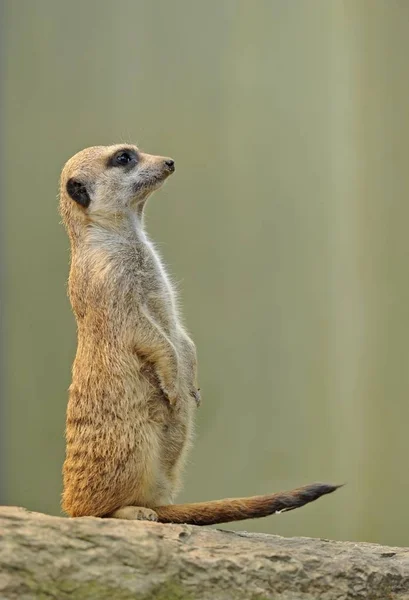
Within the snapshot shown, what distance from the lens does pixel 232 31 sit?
11.5 ft

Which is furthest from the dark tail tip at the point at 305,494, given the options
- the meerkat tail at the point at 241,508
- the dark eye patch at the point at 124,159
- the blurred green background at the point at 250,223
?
the blurred green background at the point at 250,223

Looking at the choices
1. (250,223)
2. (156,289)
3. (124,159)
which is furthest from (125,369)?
(250,223)

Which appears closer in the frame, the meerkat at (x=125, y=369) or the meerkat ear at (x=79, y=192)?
the meerkat at (x=125, y=369)

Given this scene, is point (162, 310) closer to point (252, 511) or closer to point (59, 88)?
point (252, 511)

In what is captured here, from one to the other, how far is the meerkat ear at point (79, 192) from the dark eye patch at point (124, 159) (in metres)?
0.11

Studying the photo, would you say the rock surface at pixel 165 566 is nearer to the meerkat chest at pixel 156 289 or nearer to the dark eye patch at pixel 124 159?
the meerkat chest at pixel 156 289

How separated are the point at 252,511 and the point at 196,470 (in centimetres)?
141

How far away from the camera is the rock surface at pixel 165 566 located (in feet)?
5.75

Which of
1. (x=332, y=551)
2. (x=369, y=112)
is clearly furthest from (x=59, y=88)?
(x=332, y=551)

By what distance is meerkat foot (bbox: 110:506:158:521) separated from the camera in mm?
2137

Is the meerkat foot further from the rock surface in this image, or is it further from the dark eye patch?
the dark eye patch

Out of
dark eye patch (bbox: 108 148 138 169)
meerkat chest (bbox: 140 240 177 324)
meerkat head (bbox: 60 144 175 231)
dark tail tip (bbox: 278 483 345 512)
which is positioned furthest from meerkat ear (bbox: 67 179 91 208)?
dark tail tip (bbox: 278 483 345 512)

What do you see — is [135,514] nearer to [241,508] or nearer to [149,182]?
[241,508]

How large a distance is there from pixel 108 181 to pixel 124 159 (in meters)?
0.09
